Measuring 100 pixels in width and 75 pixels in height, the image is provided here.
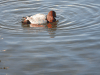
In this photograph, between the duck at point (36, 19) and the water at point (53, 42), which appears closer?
the water at point (53, 42)

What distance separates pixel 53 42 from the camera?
6.13m

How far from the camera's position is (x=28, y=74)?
4445mm

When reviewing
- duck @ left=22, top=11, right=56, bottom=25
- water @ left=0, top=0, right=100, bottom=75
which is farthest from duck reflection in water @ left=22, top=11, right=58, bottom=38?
water @ left=0, top=0, right=100, bottom=75

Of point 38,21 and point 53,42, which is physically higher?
point 38,21

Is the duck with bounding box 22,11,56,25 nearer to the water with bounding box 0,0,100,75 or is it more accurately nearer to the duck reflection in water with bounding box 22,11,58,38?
the duck reflection in water with bounding box 22,11,58,38

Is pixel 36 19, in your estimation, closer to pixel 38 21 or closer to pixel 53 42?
pixel 38 21

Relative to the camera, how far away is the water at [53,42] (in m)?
4.71

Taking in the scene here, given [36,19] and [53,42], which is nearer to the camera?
[53,42]

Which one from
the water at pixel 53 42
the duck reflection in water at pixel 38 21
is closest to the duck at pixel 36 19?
the duck reflection in water at pixel 38 21

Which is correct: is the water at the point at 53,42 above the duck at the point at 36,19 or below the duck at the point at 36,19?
below

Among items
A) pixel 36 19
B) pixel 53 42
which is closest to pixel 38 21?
pixel 36 19

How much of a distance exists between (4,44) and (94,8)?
17.6ft

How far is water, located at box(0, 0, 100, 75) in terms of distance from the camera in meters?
4.71

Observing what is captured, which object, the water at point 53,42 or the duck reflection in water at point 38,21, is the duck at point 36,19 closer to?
the duck reflection in water at point 38,21
